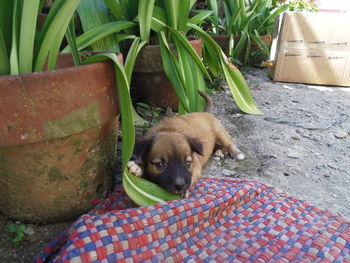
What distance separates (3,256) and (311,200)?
1456 millimetres

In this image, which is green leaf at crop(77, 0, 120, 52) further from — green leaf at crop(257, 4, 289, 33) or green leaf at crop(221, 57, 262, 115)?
green leaf at crop(257, 4, 289, 33)

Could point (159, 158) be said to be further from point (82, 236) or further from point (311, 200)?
point (311, 200)

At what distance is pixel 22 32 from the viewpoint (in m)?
1.09

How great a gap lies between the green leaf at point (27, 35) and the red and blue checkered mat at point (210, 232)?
0.61 meters

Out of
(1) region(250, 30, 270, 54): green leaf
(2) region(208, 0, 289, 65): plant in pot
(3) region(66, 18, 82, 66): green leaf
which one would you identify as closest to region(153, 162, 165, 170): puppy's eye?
(3) region(66, 18, 82, 66): green leaf

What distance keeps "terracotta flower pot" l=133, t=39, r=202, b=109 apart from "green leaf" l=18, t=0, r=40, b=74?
1.18m

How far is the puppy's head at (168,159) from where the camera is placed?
4.74 ft

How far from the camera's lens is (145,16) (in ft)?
6.65

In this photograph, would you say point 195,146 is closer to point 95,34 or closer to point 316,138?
point 95,34

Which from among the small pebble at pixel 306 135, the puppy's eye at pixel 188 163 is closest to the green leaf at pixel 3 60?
the puppy's eye at pixel 188 163

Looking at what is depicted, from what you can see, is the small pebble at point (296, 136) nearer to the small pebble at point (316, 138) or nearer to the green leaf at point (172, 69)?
the small pebble at point (316, 138)

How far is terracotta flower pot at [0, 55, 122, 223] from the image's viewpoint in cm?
102

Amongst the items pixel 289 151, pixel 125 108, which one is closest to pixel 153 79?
pixel 289 151

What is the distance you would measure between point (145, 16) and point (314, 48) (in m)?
2.40
